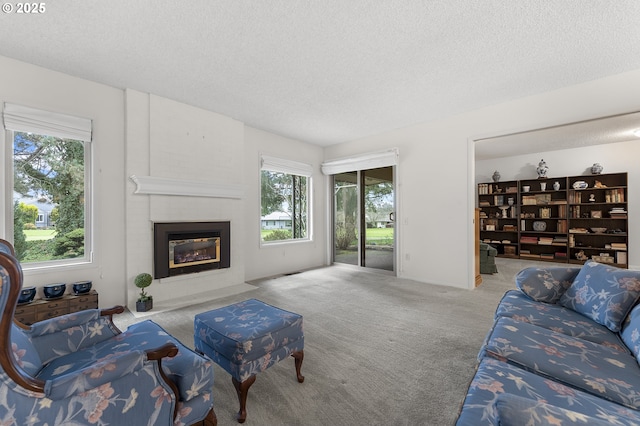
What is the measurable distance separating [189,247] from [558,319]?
13.4 feet

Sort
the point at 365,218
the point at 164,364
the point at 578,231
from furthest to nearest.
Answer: the point at 578,231
the point at 365,218
the point at 164,364

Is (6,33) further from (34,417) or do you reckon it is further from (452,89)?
(452,89)

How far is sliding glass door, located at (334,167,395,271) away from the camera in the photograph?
211 inches

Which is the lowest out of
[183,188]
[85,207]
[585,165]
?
[85,207]

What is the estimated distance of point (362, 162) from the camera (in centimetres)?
543

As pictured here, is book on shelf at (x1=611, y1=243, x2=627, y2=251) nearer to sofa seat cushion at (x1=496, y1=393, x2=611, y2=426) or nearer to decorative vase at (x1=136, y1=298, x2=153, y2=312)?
sofa seat cushion at (x1=496, y1=393, x2=611, y2=426)

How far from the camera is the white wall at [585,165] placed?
5551 millimetres

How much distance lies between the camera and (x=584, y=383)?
46.8 inches

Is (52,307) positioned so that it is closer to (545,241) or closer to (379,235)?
(379,235)

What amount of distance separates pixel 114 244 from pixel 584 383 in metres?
4.33

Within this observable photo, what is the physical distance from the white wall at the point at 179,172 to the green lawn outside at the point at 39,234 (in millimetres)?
714

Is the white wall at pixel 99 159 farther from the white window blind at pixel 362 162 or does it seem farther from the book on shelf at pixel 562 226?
the book on shelf at pixel 562 226

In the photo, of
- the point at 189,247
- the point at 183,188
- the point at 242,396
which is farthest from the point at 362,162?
the point at 242,396

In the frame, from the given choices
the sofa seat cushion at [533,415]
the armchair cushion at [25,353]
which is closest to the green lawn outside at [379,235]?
the armchair cushion at [25,353]
